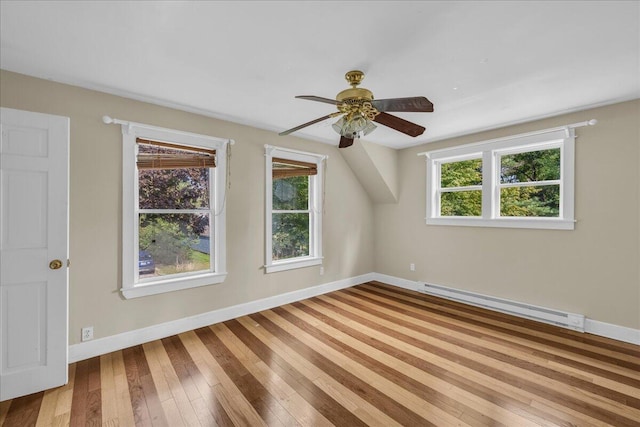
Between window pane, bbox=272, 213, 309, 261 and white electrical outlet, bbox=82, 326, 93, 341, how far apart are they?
6.93 ft

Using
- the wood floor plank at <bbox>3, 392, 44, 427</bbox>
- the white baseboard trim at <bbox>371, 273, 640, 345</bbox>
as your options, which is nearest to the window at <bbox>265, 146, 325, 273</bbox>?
the wood floor plank at <bbox>3, 392, 44, 427</bbox>

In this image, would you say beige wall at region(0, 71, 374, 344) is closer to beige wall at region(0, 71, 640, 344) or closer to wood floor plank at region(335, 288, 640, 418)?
beige wall at region(0, 71, 640, 344)

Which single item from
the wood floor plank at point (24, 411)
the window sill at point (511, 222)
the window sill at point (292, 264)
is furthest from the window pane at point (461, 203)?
the wood floor plank at point (24, 411)

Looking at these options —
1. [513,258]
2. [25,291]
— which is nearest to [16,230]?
[25,291]

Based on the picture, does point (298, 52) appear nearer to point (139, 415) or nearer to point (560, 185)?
point (139, 415)

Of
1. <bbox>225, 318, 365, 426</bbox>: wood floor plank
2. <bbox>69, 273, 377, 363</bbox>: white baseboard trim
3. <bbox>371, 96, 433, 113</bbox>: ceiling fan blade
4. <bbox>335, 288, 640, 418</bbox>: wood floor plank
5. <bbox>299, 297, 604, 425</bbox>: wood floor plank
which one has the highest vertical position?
<bbox>371, 96, 433, 113</bbox>: ceiling fan blade

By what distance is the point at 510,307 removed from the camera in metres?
3.68

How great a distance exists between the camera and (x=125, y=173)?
9.13ft

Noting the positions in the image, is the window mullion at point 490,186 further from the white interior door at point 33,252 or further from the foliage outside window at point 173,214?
the white interior door at point 33,252

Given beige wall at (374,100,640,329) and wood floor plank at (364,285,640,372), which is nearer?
wood floor plank at (364,285,640,372)

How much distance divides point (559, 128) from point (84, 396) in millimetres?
5211

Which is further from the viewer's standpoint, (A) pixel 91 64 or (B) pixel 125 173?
(B) pixel 125 173

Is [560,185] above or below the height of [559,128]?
below

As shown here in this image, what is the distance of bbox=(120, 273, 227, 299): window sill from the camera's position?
2814 mm
